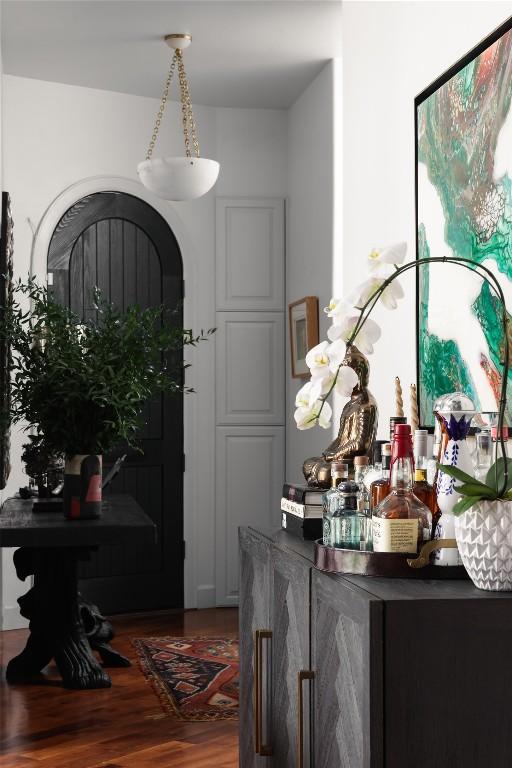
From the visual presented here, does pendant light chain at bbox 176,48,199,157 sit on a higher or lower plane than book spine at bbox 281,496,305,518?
higher

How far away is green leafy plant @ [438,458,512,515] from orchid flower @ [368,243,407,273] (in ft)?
1.39

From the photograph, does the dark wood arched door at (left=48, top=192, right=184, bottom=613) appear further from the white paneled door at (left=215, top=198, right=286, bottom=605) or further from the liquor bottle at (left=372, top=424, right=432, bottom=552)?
the liquor bottle at (left=372, top=424, right=432, bottom=552)

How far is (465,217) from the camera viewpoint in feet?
8.50

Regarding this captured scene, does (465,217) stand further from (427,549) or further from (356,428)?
(427,549)

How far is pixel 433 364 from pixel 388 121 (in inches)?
36.9

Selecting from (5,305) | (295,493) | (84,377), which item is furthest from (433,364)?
(5,305)

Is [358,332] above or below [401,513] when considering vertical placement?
above

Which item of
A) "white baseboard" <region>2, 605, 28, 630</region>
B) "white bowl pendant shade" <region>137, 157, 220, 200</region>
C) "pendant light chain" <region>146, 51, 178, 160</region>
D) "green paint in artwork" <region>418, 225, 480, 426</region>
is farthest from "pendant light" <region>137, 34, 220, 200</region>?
"white baseboard" <region>2, 605, 28, 630</region>

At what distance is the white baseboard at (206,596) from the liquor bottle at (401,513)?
182 inches

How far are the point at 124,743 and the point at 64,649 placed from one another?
850mm

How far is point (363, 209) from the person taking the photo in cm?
358

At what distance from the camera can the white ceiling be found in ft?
15.7

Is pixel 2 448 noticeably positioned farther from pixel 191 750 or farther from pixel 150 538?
pixel 191 750

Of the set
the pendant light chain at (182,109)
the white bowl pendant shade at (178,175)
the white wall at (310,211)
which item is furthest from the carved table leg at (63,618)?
the pendant light chain at (182,109)
